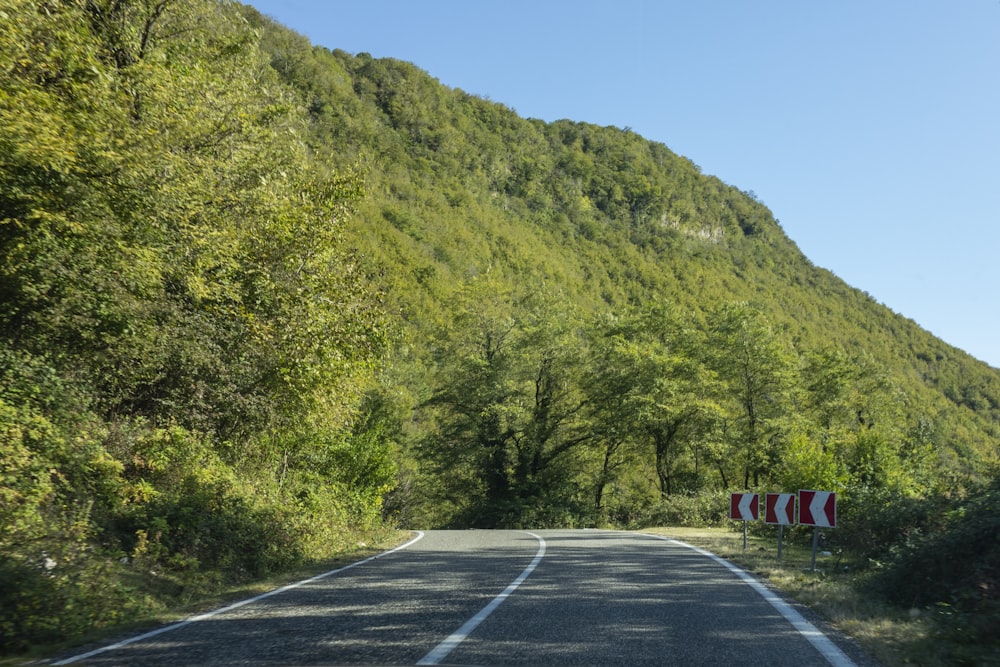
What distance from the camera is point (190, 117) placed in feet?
32.3

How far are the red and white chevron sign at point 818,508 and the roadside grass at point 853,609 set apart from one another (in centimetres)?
76

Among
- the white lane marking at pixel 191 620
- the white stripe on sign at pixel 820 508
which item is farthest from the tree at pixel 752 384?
the white lane marking at pixel 191 620

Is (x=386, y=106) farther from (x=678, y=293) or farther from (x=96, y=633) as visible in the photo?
(x=96, y=633)

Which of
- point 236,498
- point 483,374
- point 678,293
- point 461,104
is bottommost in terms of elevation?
point 236,498

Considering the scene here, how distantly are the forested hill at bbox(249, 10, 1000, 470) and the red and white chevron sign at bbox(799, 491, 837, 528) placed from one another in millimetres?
68484

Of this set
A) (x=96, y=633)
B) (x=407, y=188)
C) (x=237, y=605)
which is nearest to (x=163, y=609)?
(x=237, y=605)

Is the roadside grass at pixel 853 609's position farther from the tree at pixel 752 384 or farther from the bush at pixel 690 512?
the tree at pixel 752 384

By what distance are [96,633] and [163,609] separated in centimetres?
165

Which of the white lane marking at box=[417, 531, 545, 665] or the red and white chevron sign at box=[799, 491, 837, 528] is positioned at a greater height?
the red and white chevron sign at box=[799, 491, 837, 528]

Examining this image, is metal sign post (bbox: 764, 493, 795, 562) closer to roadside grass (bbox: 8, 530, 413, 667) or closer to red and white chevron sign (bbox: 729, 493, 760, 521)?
red and white chevron sign (bbox: 729, 493, 760, 521)

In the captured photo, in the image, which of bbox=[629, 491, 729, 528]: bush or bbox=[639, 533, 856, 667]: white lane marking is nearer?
bbox=[639, 533, 856, 667]: white lane marking

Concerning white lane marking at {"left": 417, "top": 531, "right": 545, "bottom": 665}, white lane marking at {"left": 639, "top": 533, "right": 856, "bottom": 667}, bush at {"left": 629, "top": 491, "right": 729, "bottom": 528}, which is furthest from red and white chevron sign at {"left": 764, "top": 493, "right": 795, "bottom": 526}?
bush at {"left": 629, "top": 491, "right": 729, "bottom": 528}

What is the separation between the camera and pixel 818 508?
1148cm

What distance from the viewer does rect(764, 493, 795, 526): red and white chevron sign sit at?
12703 millimetres
